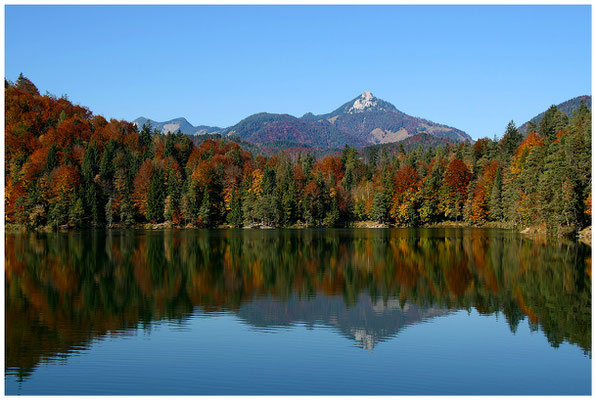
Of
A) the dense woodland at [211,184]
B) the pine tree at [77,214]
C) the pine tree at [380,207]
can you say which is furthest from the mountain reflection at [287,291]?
the pine tree at [380,207]

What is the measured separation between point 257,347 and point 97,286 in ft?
45.3

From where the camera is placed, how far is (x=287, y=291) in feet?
86.5

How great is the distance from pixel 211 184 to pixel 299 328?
91233mm

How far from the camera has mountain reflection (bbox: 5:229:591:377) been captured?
19031 mm

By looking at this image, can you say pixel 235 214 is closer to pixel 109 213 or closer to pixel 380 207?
pixel 109 213

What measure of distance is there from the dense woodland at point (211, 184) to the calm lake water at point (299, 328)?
55.6 m

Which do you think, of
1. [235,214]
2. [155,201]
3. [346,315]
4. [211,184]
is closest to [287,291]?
[346,315]

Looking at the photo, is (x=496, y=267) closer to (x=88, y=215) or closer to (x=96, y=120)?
(x=88, y=215)

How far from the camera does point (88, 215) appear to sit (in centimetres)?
9562

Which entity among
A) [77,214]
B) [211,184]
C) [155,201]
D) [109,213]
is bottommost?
[77,214]

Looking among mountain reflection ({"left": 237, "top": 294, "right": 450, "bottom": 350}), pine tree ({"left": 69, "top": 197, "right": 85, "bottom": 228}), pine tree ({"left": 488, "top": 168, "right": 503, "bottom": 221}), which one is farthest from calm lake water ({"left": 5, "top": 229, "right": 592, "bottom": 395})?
pine tree ({"left": 69, "top": 197, "right": 85, "bottom": 228})

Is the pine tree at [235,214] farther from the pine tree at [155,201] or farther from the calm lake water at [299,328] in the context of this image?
Result: the calm lake water at [299,328]

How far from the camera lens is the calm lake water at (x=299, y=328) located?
45.1 feet

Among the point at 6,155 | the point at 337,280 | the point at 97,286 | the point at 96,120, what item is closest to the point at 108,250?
the point at 97,286
